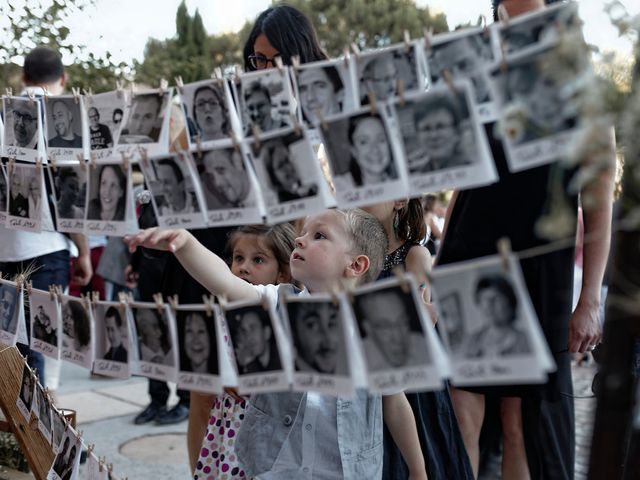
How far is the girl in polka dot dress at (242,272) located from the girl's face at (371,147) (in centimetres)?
136

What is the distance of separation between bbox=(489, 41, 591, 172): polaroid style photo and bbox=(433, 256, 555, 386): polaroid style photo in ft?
0.63

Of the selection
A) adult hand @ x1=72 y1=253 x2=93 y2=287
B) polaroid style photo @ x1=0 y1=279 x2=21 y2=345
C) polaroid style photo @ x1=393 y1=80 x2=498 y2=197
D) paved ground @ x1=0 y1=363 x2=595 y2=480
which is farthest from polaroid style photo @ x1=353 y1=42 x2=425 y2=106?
adult hand @ x1=72 y1=253 x2=93 y2=287

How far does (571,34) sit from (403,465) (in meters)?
1.65

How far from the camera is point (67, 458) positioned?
238 centimetres

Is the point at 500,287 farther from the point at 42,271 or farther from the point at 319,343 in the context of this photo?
the point at 42,271

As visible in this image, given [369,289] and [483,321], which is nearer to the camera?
[483,321]

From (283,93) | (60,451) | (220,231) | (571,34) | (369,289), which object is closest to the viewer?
(571,34)

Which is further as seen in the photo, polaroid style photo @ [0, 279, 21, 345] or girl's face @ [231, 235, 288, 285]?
girl's face @ [231, 235, 288, 285]

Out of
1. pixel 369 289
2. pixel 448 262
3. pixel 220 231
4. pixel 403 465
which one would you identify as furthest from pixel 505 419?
pixel 369 289

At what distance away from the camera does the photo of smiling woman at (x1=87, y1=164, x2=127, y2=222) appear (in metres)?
1.88

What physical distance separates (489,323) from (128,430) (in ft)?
12.3

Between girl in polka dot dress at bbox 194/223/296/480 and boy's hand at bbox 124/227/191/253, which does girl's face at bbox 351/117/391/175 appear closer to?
boy's hand at bbox 124/227/191/253

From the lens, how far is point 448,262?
2.55 meters

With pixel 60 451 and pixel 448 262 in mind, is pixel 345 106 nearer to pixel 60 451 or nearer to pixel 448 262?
pixel 448 262
